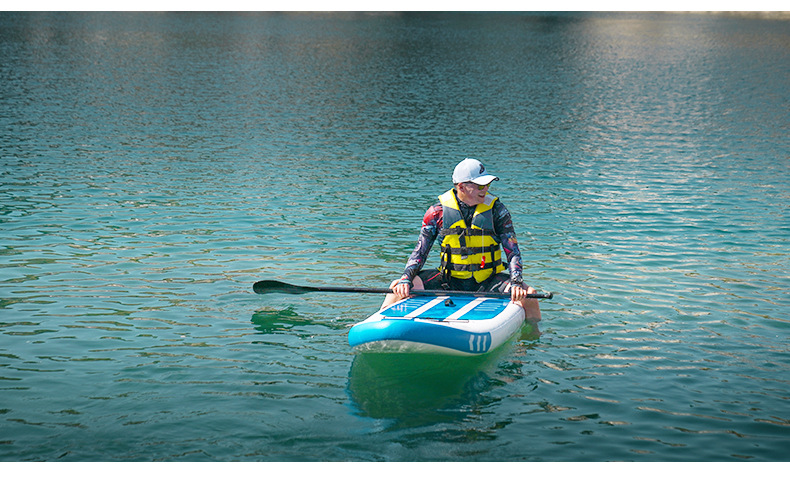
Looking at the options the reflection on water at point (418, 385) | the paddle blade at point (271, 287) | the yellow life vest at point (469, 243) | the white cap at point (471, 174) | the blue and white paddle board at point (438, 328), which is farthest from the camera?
the paddle blade at point (271, 287)

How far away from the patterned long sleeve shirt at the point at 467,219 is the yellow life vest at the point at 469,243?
0.20ft

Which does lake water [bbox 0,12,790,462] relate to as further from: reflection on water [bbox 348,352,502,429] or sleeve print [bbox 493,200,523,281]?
sleeve print [bbox 493,200,523,281]

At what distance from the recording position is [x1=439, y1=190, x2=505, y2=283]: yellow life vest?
976cm

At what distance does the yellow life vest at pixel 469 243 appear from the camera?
9758 millimetres

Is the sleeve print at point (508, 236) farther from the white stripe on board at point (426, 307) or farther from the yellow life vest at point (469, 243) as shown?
the white stripe on board at point (426, 307)

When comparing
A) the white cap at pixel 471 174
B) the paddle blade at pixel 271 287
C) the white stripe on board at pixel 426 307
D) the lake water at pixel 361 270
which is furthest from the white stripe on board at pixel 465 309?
the paddle blade at pixel 271 287

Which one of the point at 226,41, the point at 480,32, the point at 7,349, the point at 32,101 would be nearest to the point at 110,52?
the point at 226,41

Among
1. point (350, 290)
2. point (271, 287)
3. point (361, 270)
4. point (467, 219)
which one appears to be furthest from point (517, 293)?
point (361, 270)

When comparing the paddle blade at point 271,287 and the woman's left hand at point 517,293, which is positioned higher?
the woman's left hand at point 517,293

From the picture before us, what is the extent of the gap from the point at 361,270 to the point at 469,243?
11.4ft

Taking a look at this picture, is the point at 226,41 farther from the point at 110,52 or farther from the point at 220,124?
the point at 220,124

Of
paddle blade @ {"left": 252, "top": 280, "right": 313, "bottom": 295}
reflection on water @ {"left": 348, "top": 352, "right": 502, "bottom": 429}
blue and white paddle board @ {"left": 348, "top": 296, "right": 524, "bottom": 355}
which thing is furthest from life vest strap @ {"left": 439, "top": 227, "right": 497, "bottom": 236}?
paddle blade @ {"left": 252, "top": 280, "right": 313, "bottom": 295}

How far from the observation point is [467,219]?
9773 millimetres

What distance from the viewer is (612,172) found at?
22.8 metres
